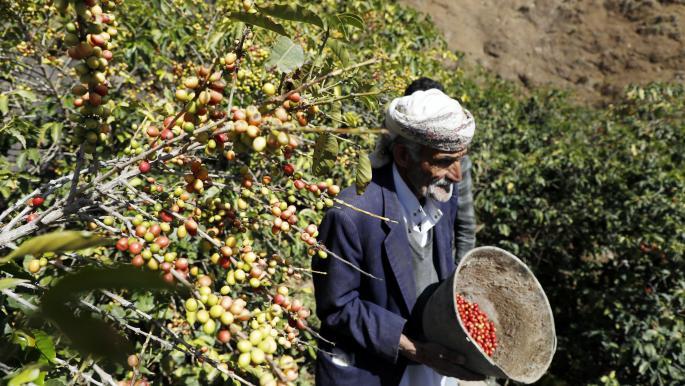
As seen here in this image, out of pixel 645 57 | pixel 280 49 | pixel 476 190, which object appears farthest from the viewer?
pixel 645 57

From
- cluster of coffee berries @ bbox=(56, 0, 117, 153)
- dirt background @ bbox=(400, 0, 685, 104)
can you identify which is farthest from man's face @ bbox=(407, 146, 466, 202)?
dirt background @ bbox=(400, 0, 685, 104)

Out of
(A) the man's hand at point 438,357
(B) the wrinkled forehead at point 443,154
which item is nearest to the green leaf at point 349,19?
(B) the wrinkled forehead at point 443,154

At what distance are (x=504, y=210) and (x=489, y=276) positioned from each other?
9.27ft

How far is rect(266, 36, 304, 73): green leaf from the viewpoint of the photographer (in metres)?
0.79

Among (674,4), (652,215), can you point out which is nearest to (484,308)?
(652,215)

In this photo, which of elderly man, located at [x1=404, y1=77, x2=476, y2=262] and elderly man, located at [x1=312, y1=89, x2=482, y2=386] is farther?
elderly man, located at [x1=404, y1=77, x2=476, y2=262]

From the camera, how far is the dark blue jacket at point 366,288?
1.63 m

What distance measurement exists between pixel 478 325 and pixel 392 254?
0.60 meters

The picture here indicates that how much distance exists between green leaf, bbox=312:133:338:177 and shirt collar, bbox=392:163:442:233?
0.96 m

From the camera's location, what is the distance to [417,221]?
76.3 inches

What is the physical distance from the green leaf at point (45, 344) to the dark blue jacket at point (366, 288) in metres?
Result: 0.94

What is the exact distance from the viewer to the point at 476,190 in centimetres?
507

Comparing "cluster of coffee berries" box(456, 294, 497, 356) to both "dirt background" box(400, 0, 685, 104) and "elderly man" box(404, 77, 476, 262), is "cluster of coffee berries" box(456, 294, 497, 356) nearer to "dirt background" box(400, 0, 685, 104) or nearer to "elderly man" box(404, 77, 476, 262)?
"elderly man" box(404, 77, 476, 262)

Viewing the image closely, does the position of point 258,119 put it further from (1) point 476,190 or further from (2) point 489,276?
(1) point 476,190
